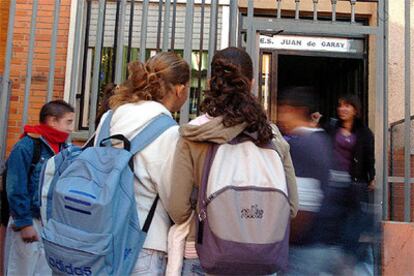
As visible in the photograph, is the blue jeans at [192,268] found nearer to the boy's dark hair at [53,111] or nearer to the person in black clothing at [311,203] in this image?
the person in black clothing at [311,203]

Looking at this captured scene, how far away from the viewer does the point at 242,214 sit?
2.01 metres

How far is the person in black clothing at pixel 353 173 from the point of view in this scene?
12.2 feet

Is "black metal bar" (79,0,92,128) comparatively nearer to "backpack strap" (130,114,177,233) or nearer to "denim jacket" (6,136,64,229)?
"denim jacket" (6,136,64,229)

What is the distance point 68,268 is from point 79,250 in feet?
0.37

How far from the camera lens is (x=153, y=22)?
6430 mm

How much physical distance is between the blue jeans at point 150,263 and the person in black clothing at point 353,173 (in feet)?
5.52

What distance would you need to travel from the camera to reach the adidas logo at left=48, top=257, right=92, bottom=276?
2035 millimetres

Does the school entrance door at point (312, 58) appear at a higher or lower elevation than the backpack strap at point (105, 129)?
higher

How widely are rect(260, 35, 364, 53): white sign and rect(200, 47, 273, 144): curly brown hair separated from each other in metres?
4.59

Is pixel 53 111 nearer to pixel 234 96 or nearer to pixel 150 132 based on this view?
pixel 150 132

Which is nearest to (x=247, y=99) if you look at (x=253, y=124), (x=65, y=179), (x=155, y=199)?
(x=253, y=124)

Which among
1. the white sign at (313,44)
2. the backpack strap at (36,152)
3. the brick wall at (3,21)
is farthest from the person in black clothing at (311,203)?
the brick wall at (3,21)

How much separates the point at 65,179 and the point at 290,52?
520cm

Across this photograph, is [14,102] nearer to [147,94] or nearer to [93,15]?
[93,15]
